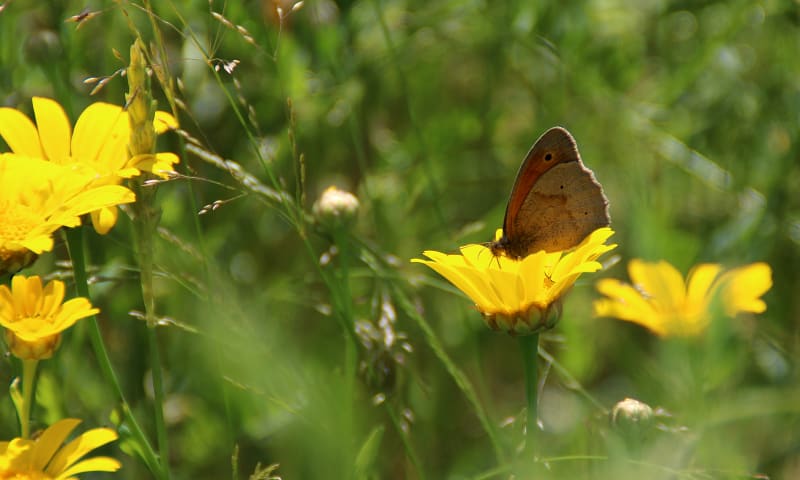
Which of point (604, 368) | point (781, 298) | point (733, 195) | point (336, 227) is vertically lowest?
point (604, 368)

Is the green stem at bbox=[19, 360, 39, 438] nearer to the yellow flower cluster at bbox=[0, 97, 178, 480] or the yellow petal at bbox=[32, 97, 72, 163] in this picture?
the yellow flower cluster at bbox=[0, 97, 178, 480]

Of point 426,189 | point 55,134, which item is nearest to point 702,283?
point 426,189

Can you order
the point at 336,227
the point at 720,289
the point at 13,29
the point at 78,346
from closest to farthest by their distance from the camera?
1. the point at 720,289
2. the point at 336,227
3. the point at 78,346
4. the point at 13,29

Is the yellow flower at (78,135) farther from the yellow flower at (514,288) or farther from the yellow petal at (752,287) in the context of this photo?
the yellow petal at (752,287)

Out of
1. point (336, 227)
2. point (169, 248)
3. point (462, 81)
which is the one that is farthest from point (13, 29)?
point (462, 81)

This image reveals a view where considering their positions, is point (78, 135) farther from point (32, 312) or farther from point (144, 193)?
point (32, 312)

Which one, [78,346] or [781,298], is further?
[781,298]

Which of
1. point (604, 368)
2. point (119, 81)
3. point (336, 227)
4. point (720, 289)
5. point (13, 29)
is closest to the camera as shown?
point (720, 289)

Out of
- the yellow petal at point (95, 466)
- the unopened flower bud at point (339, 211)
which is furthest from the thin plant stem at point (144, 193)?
the unopened flower bud at point (339, 211)

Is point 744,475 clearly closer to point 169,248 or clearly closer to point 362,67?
point 169,248
